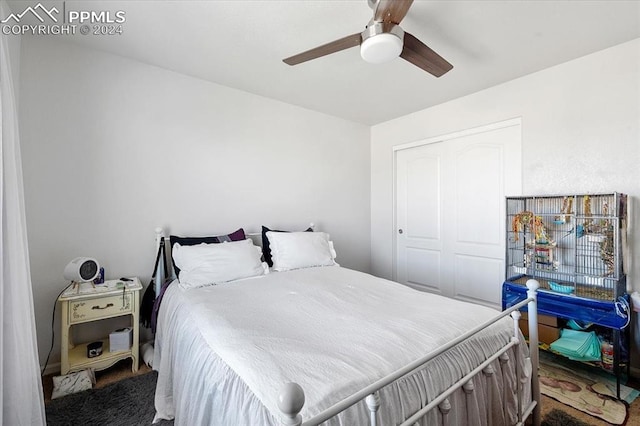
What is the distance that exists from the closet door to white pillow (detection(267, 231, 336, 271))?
144 centimetres

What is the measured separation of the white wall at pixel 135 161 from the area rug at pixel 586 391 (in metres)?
2.60

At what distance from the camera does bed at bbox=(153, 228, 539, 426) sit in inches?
36.4

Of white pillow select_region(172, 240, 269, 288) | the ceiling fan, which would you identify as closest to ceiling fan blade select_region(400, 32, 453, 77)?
the ceiling fan

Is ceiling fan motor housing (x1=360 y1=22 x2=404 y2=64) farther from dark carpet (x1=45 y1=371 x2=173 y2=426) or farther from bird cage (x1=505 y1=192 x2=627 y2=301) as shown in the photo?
dark carpet (x1=45 y1=371 x2=173 y2=426)

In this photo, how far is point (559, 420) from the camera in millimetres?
1657

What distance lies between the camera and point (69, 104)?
2146 mm

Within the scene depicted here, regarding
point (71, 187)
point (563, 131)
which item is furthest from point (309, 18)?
point (563, 131)

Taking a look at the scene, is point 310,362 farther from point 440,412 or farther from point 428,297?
point 428,297

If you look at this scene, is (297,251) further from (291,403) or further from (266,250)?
(291,403)

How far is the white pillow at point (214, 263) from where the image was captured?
2.11 metres

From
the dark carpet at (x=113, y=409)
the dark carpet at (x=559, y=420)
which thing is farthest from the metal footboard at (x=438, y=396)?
the dark carpet at (x=113, y=409)

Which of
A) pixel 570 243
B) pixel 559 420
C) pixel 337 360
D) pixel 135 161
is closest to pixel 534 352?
pixel 559 420

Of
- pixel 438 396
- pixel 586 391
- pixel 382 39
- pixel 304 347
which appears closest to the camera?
pixel 438 396

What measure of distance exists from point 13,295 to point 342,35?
7.99ft
